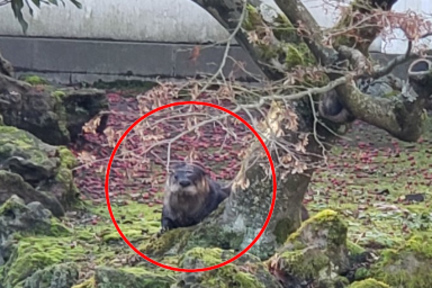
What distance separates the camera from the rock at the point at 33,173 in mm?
5910

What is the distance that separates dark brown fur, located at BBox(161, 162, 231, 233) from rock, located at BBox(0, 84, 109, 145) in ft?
10.9

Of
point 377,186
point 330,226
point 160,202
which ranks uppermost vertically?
point 330,226

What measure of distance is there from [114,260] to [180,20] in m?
6.70

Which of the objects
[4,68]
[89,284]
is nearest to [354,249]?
[89,284]

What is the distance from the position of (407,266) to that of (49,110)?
4364 mm

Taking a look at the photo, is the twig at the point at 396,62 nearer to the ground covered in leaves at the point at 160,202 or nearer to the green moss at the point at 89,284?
the ground covered in leaves at the point at 160,202

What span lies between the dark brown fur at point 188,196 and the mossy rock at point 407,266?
0.96 m

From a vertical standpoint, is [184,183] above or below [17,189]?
above

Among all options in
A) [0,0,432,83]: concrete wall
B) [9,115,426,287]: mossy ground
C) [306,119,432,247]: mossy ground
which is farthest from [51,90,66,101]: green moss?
[0,0,432,83]: concrete wall

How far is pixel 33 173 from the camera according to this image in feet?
20.8

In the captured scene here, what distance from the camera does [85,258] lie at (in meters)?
5.07

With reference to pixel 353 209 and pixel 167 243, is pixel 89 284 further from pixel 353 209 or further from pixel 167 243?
pixel 353 209

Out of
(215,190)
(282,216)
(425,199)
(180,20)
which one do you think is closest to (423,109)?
(282,216)

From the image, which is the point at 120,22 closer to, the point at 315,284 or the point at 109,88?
the point at 109,88
